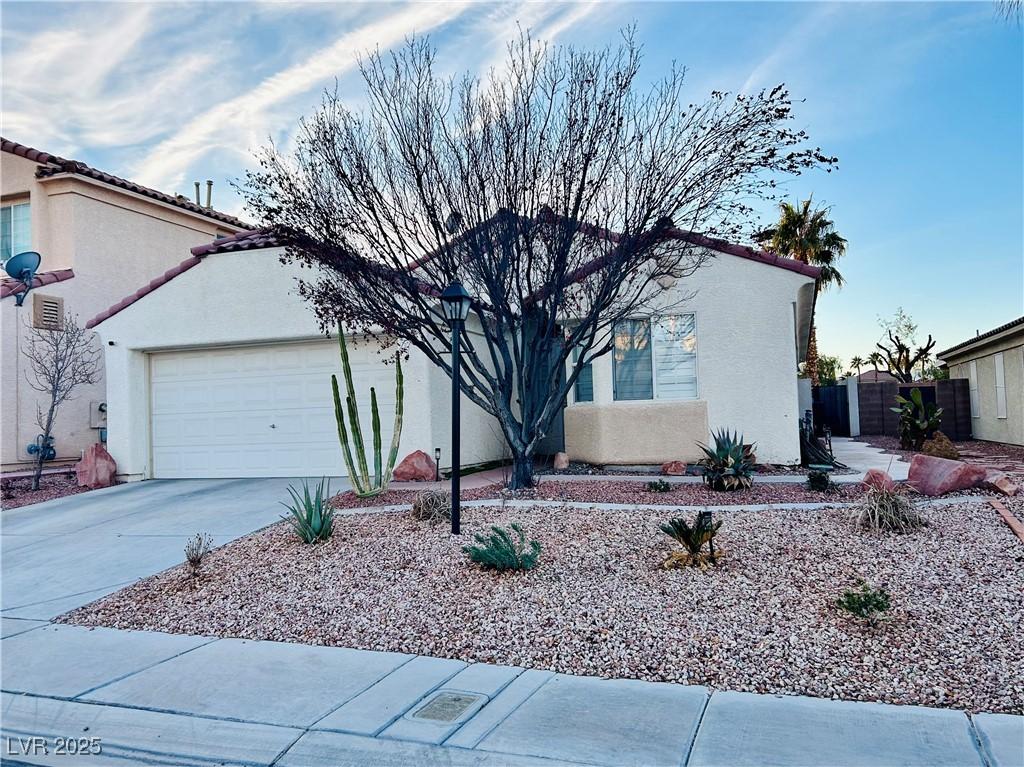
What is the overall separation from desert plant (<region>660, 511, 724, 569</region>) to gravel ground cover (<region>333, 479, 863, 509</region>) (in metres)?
2.58

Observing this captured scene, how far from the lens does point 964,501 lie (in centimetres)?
883

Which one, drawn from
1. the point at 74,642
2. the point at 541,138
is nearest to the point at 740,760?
the point at 74,642

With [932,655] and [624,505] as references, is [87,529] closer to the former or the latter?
[624,505]

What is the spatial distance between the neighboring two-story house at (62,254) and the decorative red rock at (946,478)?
53.8 feet

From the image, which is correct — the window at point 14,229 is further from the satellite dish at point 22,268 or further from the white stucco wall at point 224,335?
the satellite dish at point 22,268

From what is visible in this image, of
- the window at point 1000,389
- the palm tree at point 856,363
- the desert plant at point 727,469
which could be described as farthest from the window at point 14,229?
the palm tree at point 856,363

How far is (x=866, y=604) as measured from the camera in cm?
524

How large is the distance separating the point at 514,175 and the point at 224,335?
7.11 metres

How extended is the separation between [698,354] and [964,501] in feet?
16.5

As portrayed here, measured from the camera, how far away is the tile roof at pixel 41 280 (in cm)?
1530

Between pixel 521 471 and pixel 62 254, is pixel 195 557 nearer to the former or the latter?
pixel 521 471

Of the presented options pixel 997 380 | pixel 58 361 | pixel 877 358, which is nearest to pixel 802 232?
pixel 997 380

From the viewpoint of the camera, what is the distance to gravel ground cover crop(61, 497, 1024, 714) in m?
4.73

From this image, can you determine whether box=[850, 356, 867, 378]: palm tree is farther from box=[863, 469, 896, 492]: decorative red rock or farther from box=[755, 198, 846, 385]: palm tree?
box=[863, 469, 896, 492]: decorative red rock
